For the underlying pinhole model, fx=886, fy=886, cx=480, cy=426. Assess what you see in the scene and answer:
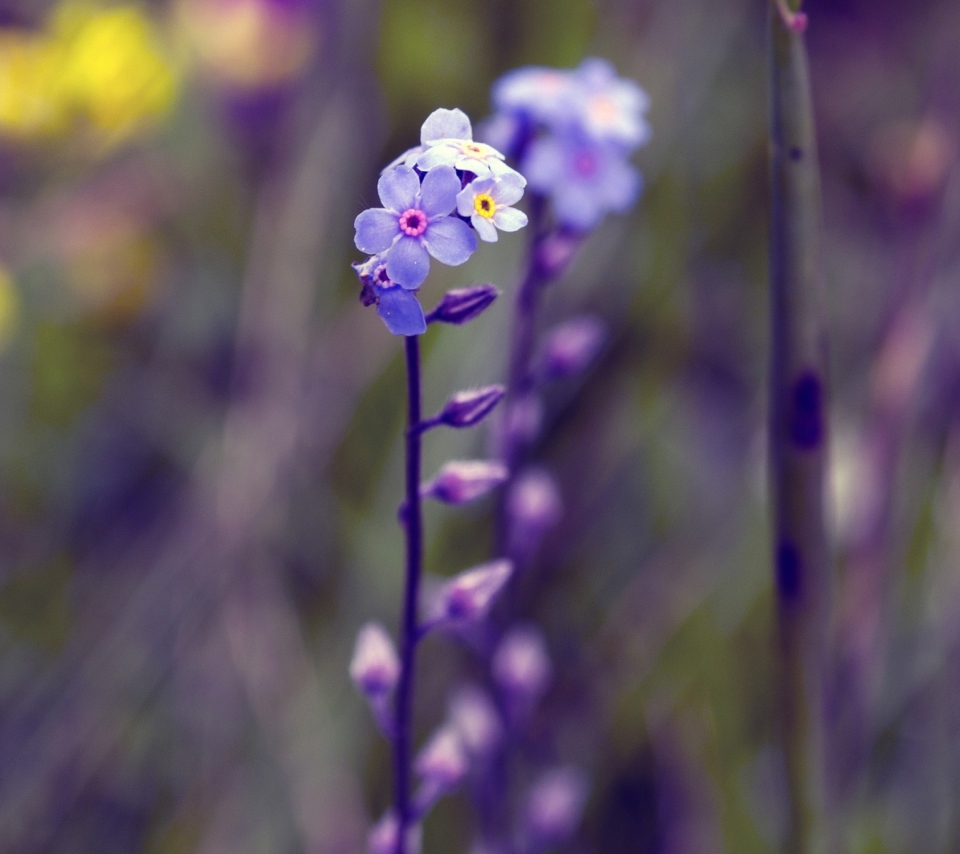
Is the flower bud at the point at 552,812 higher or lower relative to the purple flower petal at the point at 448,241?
lower

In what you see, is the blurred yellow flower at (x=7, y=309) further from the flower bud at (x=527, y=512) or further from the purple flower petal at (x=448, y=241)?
the purple flower petal at (x=448, y=241)

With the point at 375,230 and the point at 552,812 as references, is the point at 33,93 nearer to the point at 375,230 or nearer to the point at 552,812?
the point at 375,230

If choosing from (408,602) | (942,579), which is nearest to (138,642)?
(408,602)

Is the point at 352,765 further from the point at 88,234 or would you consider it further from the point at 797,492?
the point at 88,234

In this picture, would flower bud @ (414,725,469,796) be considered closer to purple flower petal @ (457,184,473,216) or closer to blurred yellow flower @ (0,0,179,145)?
purple flower petal @ (457,184,473,216)

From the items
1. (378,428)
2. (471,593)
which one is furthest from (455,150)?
(378,428)

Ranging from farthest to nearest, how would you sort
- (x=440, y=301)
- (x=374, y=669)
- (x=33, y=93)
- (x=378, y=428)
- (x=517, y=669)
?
1. (x=33, y=93)
2. (x=378, y=428)
3. (x=517, y=669)
4. (x=374, y=669)
5. (x=440, y=301)

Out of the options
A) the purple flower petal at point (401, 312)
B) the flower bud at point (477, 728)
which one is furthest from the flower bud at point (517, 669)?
the purple flower petal at point (401, 312)
